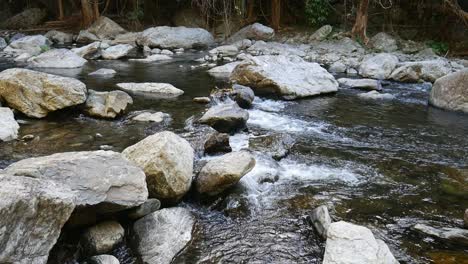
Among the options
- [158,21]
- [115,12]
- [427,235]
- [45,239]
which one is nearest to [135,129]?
[45,239]

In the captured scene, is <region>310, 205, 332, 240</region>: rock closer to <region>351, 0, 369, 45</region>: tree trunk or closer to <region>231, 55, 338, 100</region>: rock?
<region>231, 55, 338, 100</region>: rock

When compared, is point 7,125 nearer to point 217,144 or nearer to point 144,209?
point 217,144

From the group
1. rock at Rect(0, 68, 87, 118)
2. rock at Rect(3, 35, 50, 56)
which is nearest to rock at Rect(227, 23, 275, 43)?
rock at Rect(3, 35, 50, 56)

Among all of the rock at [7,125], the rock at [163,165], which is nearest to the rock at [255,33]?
the rock at [7,125]

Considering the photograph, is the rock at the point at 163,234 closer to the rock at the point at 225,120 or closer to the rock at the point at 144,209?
the rock at the point at 144,209

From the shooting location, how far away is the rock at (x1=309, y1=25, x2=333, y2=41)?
14812mm

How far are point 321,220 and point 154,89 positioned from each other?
5.52 metres

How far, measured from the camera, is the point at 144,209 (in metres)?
3.33

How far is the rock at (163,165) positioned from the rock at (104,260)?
81cm

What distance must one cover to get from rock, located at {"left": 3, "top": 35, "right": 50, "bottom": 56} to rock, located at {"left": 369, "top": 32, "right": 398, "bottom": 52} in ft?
35.0

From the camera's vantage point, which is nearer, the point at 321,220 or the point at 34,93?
the point at 321,220

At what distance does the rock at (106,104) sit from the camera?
6219mm

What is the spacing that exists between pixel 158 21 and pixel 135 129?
14.2m

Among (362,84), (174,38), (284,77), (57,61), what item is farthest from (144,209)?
(174,38)
